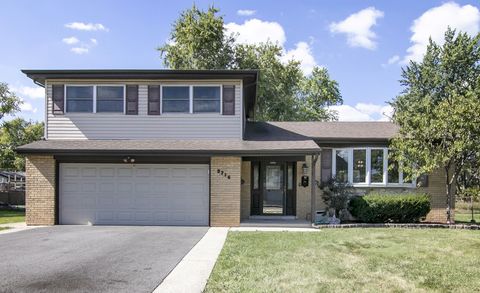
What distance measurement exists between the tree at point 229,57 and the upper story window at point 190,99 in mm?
15417

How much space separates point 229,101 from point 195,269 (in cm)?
813

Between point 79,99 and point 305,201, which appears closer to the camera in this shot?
point 79,99

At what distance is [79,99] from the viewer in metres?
14.7

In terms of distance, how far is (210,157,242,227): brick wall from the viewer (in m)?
13.5

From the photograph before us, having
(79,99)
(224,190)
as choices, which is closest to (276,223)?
(224,190)

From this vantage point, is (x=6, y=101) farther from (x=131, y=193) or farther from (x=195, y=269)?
(x=195, y=269)

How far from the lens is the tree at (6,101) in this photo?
26.6 metres

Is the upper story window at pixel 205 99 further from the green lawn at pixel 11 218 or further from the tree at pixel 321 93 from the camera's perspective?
the tree at pixel 321 93

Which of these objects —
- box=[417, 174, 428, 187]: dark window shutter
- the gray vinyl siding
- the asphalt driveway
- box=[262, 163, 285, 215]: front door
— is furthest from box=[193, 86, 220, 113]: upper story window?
box=[417, 174, 428, 187]: dark window shutter

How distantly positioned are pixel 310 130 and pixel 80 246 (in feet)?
33.4

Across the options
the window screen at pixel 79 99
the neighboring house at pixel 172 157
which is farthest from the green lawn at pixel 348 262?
the window screen at pixel 79 99

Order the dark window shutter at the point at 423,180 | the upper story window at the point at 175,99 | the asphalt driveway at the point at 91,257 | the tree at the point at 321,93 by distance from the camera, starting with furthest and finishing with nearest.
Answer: the tree at the point at 321,93 → the dark window shutter at the point at 423,180 → the upper story window at the point at 175,99 → the asphalt driveway at the point at 91,257

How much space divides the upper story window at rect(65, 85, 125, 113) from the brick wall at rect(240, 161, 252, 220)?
16.5 feet

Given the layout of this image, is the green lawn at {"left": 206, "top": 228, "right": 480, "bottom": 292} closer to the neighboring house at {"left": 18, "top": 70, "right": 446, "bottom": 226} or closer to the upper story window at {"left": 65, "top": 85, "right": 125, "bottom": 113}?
the neighboring house at {"left": 18, "top": 70, "right": 446, "bottom": 226}
